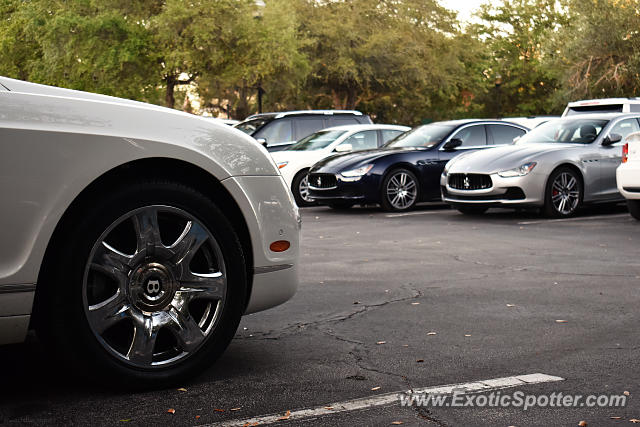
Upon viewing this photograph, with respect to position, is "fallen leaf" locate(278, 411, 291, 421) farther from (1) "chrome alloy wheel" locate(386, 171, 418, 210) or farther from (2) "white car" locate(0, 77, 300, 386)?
(1) "chrome alloy wheel" locate(386, 171, 418, 210)

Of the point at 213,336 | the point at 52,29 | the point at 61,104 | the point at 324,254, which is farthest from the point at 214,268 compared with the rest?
the point at 52,29

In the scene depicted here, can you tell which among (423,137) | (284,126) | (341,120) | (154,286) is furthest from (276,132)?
(154,286)

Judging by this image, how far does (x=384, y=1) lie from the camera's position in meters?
43.8

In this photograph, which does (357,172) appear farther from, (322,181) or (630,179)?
(630,179)

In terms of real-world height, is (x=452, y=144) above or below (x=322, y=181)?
above

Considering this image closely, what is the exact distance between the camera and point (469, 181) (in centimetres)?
1325

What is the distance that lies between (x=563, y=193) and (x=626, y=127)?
1707 mm

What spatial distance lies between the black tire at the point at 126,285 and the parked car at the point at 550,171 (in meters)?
9.10

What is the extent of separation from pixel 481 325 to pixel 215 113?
54.5 m

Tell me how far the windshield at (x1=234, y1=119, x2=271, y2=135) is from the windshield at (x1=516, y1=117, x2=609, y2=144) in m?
6.27

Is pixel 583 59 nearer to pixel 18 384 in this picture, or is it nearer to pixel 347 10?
pixel 347 10

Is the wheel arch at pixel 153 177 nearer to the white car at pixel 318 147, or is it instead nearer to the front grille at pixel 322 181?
the front grille at pixel 322 181

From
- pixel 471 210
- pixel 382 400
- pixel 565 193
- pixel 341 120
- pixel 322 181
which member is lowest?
pixel 382 400

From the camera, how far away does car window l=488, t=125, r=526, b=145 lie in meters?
16.0
